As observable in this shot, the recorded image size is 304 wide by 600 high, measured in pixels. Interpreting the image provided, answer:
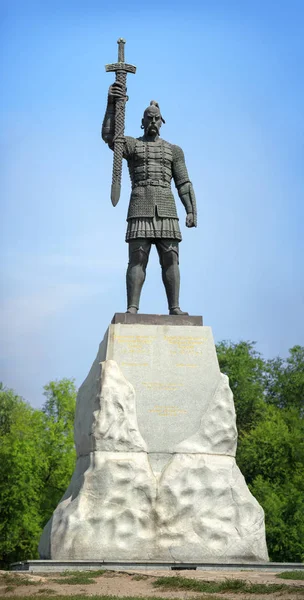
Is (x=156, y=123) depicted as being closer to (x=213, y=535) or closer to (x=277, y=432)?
(x=213, y=535)

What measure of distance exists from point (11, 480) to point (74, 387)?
6860mm

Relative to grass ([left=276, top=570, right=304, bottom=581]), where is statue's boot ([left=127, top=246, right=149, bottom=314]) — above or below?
above

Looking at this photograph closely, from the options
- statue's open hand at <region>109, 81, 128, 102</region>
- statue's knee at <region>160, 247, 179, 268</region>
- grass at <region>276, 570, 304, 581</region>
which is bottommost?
grass at <region>276, 570, 304, 581</region>

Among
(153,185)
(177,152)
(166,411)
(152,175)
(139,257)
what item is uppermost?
(177,152)

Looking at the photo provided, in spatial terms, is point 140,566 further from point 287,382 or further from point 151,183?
point 287,382

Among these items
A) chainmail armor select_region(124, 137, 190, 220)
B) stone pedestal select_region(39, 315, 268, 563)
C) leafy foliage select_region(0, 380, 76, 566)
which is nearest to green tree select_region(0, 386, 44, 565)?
leafy foliage select_region(0, 380, 76, 566)

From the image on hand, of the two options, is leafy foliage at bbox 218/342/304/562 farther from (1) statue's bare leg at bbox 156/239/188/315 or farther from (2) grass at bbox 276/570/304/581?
(2) grass at bbox 276/570/304/581

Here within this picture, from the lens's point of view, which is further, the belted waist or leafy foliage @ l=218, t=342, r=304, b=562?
leafy foliage @ l=218, t=342, r=304, b=562

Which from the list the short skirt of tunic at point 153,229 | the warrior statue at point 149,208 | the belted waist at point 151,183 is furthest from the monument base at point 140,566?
the belted waist at point 151,183

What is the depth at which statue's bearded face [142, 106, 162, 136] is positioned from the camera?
1656 cm

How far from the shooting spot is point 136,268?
16.2 metres

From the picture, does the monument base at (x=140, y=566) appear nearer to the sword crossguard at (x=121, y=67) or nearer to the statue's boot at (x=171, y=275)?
the statue's boot at (x=171, y=275)

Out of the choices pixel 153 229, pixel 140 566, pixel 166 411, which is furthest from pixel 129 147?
pixel 140 566

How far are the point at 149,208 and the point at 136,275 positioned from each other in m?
1.12
